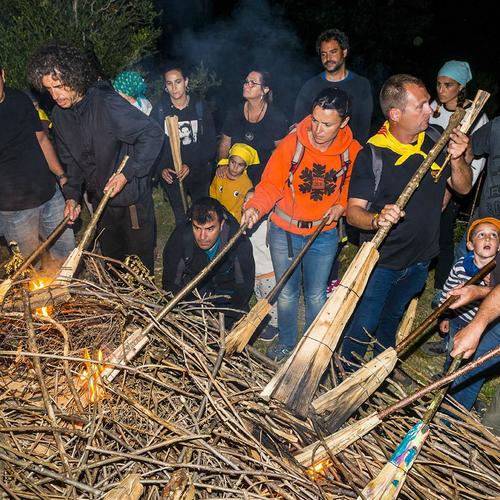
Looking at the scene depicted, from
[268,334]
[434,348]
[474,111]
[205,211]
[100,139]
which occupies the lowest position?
[268,334]

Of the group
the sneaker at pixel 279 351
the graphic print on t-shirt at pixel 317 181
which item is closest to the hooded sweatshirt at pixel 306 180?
the graphic print on t-shirt at pixel 317 181

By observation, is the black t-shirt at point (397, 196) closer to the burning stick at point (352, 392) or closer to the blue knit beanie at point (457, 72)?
the burning stick at point (352, 392)

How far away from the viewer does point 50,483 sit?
7.39 ft

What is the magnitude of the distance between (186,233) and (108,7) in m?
4.33

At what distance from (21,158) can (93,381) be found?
2683mm

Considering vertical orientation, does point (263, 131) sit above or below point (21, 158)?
above

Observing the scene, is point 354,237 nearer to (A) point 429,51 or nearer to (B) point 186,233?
(B) point 186,233

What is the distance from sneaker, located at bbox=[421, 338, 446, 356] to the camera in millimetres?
4785

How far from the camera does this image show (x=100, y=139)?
422cm

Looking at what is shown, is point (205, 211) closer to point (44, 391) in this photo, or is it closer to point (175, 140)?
point (175, 140)

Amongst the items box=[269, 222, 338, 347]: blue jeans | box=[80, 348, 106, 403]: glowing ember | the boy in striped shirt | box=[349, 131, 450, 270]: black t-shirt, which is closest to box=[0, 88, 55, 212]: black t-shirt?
box=[269, 222, 338, 347]: blue jeans

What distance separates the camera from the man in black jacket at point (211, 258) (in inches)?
164

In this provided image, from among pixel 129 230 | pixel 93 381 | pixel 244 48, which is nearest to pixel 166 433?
pixel 93 381

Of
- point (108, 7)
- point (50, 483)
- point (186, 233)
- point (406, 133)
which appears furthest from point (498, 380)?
point (108, 7)
